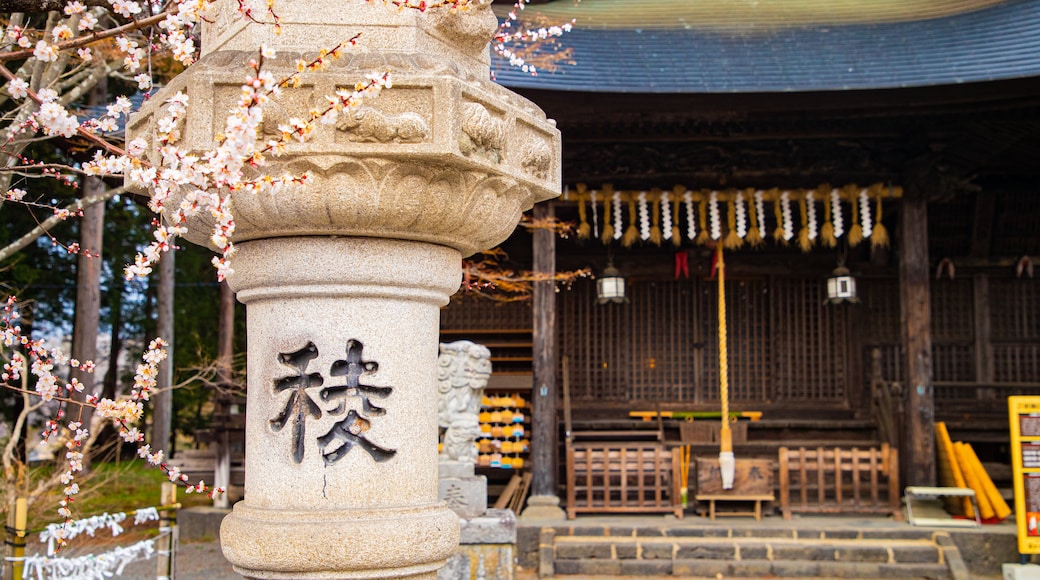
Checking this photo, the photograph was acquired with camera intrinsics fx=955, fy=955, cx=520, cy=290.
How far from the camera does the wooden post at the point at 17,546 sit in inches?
220

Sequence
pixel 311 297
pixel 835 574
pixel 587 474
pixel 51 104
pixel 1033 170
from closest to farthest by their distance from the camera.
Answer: pixel 51 104
pixel 311 297
pixel 835 574
pixel 587 474
pixel 1033 170

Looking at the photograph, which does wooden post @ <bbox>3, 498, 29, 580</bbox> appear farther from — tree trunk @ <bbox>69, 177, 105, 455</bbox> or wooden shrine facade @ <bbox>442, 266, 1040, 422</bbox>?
tree trunk @ <bbox>69, 177, 105, 455</bbox>

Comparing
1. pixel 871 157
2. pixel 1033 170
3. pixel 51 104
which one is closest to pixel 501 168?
pixel 51 104

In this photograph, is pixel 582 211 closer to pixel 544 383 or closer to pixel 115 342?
pixel 544 383

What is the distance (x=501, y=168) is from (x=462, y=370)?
546 centimetres

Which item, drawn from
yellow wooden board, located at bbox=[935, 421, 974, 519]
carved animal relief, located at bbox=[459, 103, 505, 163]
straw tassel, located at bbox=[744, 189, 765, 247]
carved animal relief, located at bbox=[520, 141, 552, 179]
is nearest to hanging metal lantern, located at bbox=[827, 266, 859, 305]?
→ straw tassel, located at bbox=[744, 189, 765, 247]

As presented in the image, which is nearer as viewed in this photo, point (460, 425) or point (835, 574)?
point (460, 425)

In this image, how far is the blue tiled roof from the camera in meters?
9.66

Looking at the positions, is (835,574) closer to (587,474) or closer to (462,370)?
(587,474)

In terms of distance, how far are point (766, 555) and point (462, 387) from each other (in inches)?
140

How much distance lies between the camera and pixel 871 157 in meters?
10.9

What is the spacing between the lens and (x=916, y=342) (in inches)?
417

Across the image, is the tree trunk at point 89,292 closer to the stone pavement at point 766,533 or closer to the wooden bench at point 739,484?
the stone pavement at point 766,533

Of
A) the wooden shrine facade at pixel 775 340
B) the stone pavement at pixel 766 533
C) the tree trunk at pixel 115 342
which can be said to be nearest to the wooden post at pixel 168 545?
the stone pavement at pixel 766 533
